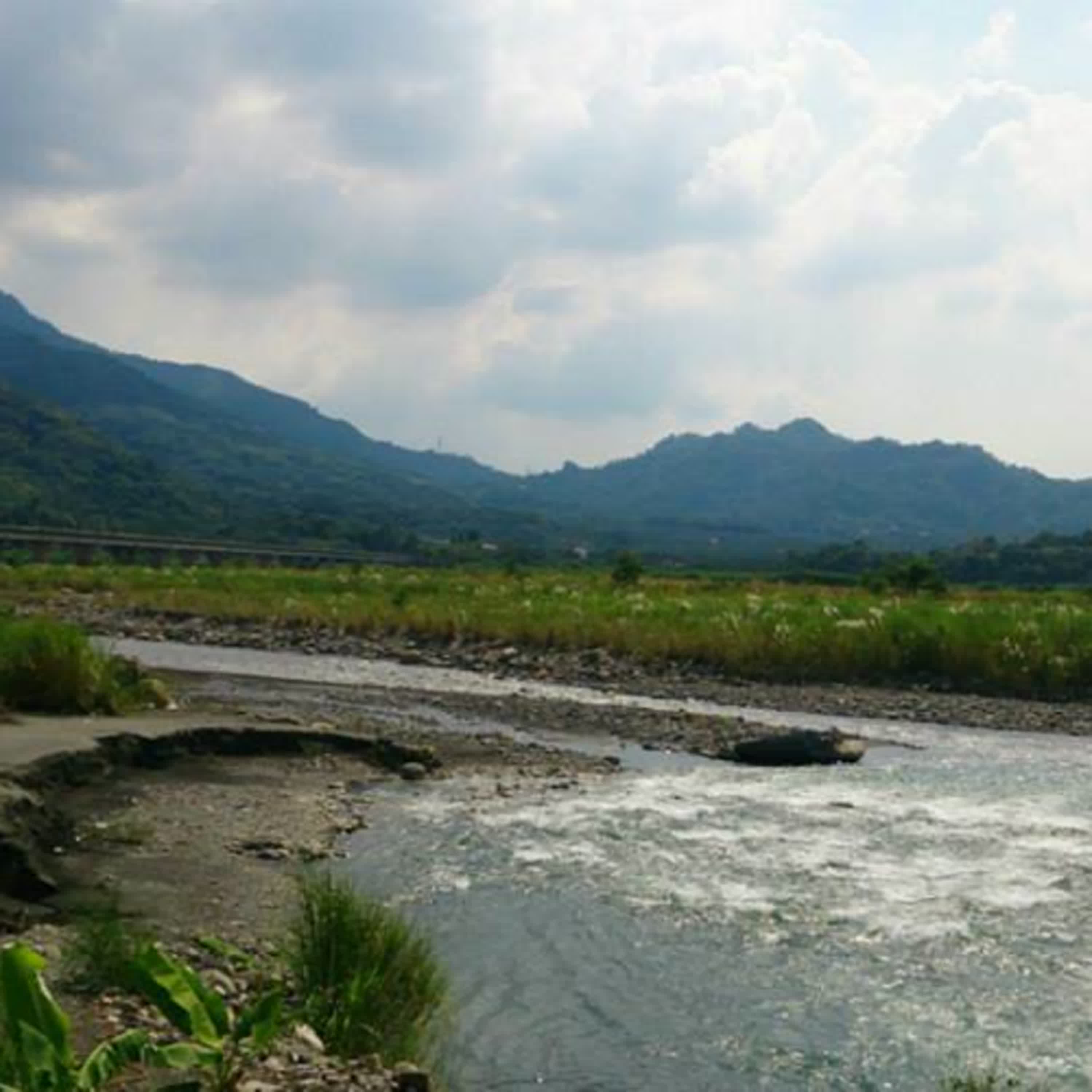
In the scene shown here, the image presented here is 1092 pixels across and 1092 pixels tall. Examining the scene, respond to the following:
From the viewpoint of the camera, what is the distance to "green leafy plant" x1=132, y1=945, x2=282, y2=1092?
20.5 feet

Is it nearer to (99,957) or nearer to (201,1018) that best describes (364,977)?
(99,957)

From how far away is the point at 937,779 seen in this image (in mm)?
21156

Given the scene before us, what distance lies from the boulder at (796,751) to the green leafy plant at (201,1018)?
16543mm

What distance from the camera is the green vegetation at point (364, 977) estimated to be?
8.27 meters

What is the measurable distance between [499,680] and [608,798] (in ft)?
55.3

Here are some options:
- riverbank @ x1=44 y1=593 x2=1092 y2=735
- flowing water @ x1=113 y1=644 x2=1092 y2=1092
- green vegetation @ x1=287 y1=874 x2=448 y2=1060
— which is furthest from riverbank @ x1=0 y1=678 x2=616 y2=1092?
riverbank @ x1=44 y1=593 x2=1092 y2=735

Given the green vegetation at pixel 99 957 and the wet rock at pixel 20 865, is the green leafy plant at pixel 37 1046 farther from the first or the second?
the wet rock at pixel 20 865

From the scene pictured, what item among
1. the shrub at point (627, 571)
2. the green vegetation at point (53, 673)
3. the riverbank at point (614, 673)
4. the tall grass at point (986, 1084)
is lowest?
the riverbank at point (614, 673)

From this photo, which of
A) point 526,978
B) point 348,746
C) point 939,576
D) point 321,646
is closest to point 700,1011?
point 526,978

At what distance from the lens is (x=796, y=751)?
73.6 feet

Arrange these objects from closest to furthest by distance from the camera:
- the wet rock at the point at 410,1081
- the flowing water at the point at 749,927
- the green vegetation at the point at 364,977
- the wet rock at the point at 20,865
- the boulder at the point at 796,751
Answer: the wet rock at the point at 410,1081 → the green vegetation at the point at 364,977 → the flowing water at the point at 749,927 → the wet rock at the point at 20,865 → the boulder at the point at 796,751

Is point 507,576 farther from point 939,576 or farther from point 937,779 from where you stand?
point 937,779

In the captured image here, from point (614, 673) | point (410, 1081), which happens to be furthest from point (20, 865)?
point (614, 673)

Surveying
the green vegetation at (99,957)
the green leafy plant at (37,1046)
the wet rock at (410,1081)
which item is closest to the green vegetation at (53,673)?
the green vegetation at (99,957)
